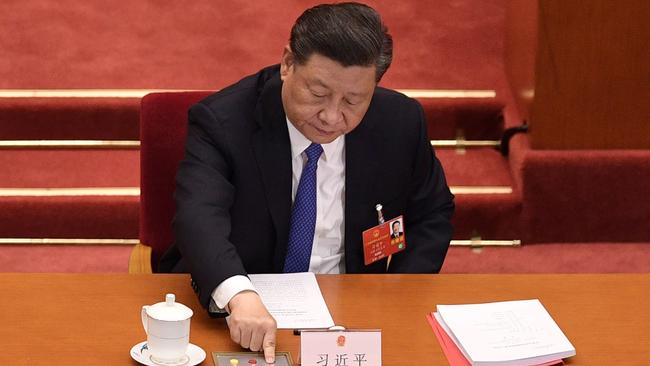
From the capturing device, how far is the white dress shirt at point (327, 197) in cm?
258

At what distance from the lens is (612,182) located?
3871mm

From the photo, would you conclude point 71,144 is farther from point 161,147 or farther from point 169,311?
point 169,311

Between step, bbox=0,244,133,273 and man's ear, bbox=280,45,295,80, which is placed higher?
man's ear, bbox=280,45,295,80

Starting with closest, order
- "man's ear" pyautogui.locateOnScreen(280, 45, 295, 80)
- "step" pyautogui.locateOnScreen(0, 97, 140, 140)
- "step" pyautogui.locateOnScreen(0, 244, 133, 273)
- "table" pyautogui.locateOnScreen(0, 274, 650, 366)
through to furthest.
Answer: "table" pyautogui.locateOnScreen(0, 274, 650, 366) → "man's ear" pyautogui.locateOnScreen(280, 45, 295, 80) → "step" pyautogui.locateOnScreen(0, 244, 133, 273) → "step" pyautogui.locateOnScreen(0, 97, 140, 140)

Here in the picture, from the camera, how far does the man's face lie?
232cm

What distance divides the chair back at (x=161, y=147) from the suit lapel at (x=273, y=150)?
212 mm

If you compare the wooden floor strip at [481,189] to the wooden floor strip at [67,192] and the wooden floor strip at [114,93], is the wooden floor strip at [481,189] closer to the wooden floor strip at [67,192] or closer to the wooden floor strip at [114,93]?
the wooden floor strip at [114,93]

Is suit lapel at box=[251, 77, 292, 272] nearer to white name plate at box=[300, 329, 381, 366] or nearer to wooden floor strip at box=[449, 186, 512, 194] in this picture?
white name plate at box=[300, 329, 381, 366]

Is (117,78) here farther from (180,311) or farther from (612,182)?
(180,311)

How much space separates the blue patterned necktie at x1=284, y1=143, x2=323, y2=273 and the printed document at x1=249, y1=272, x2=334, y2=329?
14 centimetres

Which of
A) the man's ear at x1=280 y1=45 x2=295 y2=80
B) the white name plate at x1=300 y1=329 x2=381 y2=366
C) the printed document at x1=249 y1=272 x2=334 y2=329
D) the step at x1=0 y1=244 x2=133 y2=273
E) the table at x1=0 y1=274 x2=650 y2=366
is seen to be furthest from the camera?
the step at x1=0 y1=244 x2=133 y2=273

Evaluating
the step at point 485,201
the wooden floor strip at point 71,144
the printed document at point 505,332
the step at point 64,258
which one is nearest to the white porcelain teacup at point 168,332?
the printed document at point 505,332

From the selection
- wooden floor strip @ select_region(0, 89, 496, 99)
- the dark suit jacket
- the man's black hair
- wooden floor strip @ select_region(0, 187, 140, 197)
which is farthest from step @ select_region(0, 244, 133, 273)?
the man's black hair

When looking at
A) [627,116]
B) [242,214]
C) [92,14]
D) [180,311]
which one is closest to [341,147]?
[242,214]
